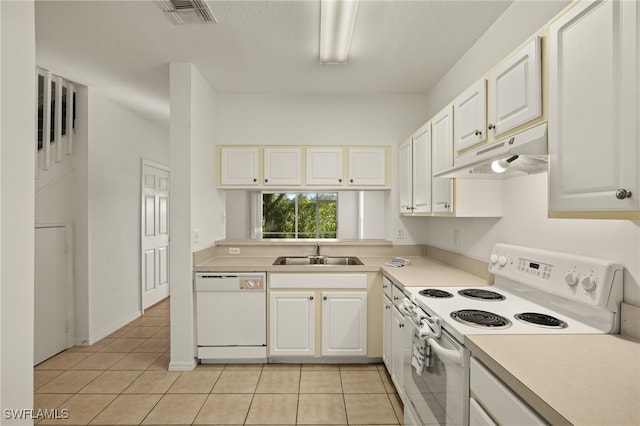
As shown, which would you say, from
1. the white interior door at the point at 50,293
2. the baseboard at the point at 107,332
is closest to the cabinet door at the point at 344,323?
the baseboard at the point at 107,332

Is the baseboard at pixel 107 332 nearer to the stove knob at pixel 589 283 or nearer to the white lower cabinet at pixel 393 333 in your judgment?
the white lower cabinet at pixel 393 333

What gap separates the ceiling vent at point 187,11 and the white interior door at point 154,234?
2.68 m

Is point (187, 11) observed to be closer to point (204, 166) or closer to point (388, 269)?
point (204, 166)

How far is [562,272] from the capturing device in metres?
1.49

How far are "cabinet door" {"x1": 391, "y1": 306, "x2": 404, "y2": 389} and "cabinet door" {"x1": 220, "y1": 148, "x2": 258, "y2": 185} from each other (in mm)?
1946

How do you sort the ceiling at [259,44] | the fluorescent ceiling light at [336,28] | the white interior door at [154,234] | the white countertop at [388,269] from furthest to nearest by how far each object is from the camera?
the white interior door at [154,234]
the white countertop at [388,269]
the ceiling at [259,44]
the fluorescent ceiling light at [336,28]

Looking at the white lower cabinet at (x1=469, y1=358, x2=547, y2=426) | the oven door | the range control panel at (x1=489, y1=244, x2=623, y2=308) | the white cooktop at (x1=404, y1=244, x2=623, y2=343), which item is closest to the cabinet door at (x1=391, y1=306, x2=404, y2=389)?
the oven door

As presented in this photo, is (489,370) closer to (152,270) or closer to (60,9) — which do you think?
(60,9)

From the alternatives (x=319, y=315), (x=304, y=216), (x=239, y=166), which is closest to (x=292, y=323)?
(x=319, y=315)

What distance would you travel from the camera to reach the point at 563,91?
119 cm

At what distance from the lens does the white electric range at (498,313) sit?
1.30 metres

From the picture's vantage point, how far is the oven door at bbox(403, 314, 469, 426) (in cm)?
128

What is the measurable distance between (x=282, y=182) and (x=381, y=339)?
177cm

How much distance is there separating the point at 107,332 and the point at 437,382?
142 inches
